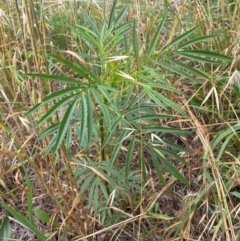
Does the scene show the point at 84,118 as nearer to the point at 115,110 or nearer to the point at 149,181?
the point at 115,110

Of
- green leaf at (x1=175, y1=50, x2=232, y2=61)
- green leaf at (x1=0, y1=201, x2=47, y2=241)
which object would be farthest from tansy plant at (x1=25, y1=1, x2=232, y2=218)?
green leaf at (x1=0, y1=201, x2=47, y2=241)

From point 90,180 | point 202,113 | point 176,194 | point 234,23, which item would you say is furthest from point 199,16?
point 90,180

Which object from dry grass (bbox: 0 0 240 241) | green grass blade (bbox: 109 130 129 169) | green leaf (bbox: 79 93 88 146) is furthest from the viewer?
dry grass (bbox: 0 0 240 241)

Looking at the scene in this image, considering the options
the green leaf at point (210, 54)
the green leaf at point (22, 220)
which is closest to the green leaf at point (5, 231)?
the green leaf at point (22, 220)

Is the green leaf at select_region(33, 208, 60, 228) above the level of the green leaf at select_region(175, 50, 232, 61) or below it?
below

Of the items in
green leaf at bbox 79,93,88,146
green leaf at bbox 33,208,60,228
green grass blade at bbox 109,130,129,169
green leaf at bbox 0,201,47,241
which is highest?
green leaf at bbox 79,93,88,146

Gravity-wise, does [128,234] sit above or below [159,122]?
below

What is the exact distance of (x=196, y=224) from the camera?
1.27 meters

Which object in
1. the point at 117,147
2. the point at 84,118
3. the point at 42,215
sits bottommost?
the point at 42,215

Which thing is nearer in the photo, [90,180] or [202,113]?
[90,180]

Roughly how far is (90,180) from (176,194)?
294 millimetres

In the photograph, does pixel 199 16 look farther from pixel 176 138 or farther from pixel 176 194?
pixel 176 194

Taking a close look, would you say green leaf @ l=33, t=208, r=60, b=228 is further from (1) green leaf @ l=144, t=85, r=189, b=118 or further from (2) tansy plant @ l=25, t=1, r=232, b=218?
(1) green leaf @ l=144, t=85, r=189, b=118

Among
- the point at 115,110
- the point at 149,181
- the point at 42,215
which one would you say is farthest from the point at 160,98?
the point at 42,215
